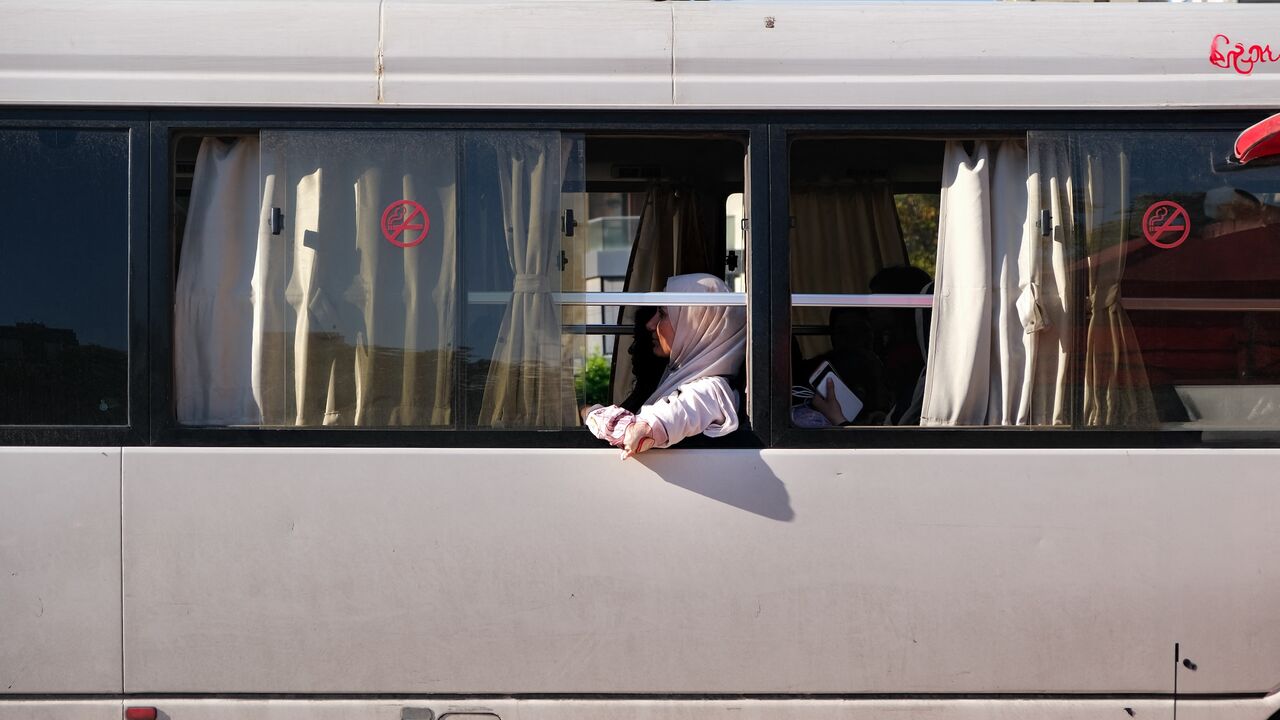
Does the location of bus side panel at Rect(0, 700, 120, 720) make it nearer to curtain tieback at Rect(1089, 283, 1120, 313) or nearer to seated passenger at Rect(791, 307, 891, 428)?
seated passenger at Rect(791, 307, 891, 428)

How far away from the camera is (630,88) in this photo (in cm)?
340

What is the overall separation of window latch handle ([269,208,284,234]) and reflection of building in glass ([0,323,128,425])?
0.62 metres

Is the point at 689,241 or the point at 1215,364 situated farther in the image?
the point at 689,241

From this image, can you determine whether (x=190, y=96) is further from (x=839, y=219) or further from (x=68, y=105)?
(x=839, y=219)

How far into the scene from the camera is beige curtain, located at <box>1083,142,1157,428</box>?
346 centimetres

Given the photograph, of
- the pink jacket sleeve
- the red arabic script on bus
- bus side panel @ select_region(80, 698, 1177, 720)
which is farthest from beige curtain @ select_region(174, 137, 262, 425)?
the red arabic script on bus

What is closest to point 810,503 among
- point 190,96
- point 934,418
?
point 934,418

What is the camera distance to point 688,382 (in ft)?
11.7

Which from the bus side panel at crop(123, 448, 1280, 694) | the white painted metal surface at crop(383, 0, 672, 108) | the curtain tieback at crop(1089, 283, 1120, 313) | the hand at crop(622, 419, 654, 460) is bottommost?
the bus side panel at crop(123, 448, 1280, 694)

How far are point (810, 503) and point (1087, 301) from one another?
3.73ft

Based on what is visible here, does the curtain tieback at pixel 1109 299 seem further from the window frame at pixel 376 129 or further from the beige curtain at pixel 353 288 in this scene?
the beige curtain at pixel 353 288

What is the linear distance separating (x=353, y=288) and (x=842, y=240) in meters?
2.55

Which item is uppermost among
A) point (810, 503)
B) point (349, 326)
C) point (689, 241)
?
point (689, 241)

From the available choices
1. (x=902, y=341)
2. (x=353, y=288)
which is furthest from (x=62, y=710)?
(x=902, y=341)
